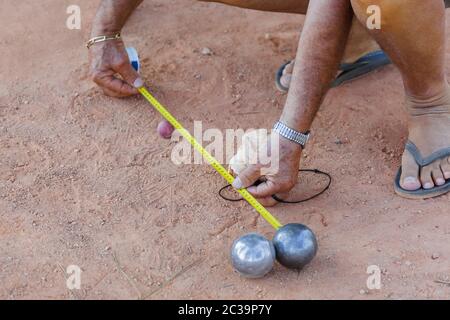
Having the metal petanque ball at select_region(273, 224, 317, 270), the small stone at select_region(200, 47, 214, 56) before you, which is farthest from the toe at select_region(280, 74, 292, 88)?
the metal petanque ball at select_region(273, 224, 317, 270)

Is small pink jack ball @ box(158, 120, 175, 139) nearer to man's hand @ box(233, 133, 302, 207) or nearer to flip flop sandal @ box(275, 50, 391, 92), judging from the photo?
man's hand @ box(233, 133, 302, 207)

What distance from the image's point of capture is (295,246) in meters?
2.45

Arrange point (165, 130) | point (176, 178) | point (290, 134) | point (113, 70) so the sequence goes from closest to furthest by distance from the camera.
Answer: point (290, 134) < point (176, 178) < point (165, 130) < point (113, 70)

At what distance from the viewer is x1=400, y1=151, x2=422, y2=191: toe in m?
2.90

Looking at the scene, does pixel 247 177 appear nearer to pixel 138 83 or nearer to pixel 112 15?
Result: pixel 138 83

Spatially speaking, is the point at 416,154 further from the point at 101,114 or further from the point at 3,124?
the point at 3,124

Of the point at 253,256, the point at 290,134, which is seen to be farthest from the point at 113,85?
the point at 253,256

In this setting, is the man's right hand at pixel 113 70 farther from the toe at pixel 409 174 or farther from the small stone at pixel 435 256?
the small stone at pixel 435 256

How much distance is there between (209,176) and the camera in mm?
3070

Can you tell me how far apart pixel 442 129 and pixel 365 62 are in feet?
2.89

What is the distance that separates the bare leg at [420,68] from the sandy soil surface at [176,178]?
13 centimetres

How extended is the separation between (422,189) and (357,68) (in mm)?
1022

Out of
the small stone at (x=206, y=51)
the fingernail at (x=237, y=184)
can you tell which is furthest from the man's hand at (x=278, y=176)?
the small stone at (x=206, y=51)

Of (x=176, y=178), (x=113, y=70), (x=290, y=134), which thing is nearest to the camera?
(x=290, y=134)
